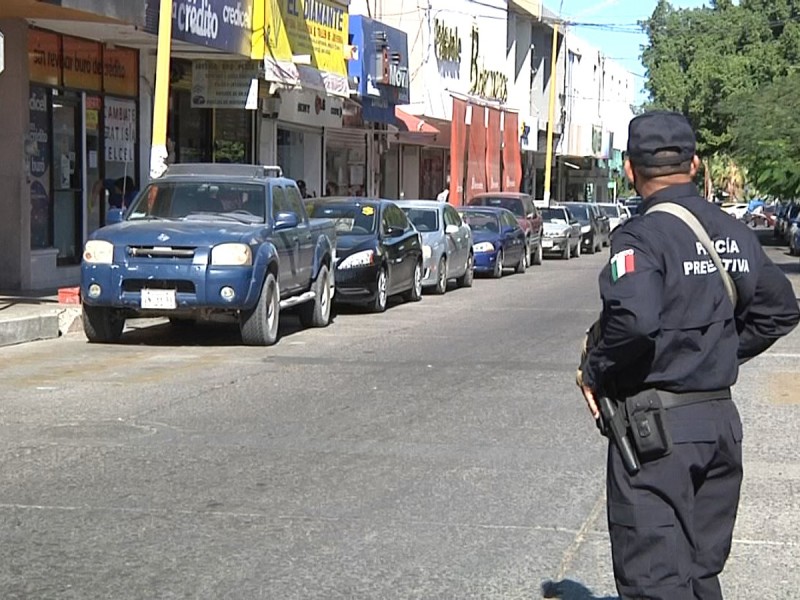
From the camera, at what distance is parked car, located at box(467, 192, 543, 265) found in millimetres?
32594

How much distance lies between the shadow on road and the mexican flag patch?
2.06 m

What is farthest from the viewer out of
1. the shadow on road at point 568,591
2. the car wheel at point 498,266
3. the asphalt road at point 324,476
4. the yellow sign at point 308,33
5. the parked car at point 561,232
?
the parked car at point 561,232

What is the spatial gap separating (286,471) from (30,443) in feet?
6.14

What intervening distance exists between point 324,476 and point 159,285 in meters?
6.19

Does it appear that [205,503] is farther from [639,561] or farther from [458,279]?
[458,279]

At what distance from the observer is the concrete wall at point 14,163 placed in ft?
63.2

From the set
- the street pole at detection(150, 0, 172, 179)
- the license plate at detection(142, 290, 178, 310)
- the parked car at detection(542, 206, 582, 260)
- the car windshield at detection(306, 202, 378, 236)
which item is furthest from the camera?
the parked car at detection(542, 206, 582, 260)

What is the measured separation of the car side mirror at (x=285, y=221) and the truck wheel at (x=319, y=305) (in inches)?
63.6

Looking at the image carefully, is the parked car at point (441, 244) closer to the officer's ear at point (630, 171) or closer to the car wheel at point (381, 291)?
the car wheel at point (381, 291)

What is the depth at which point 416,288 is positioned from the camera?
68.6 ft

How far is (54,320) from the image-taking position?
1520 centimetres

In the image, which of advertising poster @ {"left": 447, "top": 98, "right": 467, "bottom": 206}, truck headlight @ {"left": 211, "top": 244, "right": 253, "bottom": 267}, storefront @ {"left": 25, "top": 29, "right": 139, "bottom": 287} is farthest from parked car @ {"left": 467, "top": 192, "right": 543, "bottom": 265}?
truck headlight @ {"left": 211, "top": 244, "right": 253, "bottom": 267}

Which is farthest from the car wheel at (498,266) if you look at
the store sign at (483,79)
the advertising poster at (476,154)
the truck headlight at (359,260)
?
the store sign at (483,79)

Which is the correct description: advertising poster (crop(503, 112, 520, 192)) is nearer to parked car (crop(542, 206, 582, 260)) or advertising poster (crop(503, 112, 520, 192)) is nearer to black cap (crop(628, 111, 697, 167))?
parked car (crop(542, 206, 582, 260))
